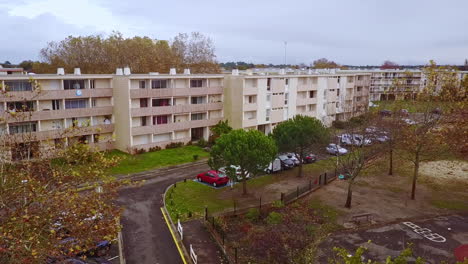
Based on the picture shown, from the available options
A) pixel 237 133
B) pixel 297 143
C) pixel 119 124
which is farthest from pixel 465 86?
pixel 119 124

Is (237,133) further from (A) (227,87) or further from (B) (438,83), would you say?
(A) (227,87)

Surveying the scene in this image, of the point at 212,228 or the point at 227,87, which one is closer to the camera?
the point at 212,228

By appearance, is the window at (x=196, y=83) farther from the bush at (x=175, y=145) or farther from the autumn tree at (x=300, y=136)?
the autumn tree at (x=300, y=136)

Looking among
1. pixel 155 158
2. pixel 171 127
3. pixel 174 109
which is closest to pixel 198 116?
pixel 174 109

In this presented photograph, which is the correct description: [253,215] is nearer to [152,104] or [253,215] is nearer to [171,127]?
[171,127]

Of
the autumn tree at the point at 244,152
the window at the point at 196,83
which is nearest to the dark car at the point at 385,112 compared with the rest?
the autumn tree at the point at 244,152

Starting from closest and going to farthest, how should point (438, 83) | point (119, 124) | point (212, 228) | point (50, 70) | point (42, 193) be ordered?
point (42, 193)
point (212, 228)
point (438, 83)
point (119, 124)
point (50, 70)
